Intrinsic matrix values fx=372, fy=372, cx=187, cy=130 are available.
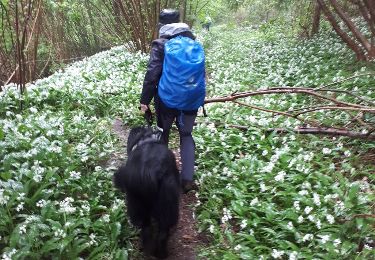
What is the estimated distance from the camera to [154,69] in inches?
159

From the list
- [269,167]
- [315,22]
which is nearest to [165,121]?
[269,167]

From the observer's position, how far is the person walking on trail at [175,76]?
12.4 ft

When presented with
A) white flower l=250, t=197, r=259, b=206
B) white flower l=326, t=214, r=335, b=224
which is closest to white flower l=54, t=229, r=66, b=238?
white flower l=250, t=197, r=259, b=206

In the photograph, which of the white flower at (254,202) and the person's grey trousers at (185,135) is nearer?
the white flower at (254,202)

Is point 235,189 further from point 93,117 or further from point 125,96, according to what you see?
point 125,96

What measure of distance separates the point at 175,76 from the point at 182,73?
0.27 ft

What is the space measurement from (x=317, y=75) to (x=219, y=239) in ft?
20.3

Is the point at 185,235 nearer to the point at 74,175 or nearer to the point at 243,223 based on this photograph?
the point at 243,223

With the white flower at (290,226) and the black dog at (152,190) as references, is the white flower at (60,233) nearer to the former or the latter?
the black dog at (152,190)

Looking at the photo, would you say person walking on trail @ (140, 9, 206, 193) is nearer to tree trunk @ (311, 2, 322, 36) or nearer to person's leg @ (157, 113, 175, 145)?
person's leg @ (157, 113, 175, 145)

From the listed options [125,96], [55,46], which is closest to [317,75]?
[125,96]

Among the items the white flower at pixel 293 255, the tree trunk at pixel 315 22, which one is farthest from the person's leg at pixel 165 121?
the tree trunk at pixel 315 22

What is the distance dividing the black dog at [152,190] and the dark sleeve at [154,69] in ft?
2.38

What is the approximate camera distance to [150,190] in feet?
10.4
